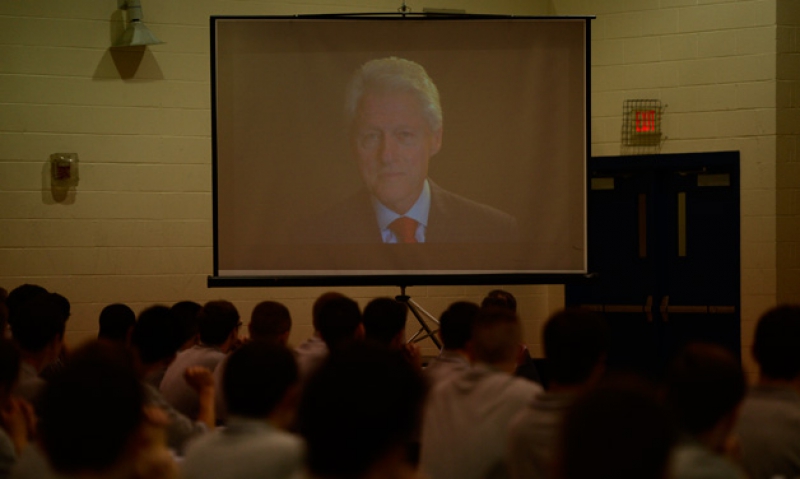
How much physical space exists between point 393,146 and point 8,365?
3.67 metres

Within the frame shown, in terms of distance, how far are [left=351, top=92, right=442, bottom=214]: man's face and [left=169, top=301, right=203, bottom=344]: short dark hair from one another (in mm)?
1716

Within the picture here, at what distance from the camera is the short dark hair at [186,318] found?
376cm

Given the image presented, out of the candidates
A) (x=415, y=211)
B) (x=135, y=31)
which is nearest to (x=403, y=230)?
(x=415, y=211)

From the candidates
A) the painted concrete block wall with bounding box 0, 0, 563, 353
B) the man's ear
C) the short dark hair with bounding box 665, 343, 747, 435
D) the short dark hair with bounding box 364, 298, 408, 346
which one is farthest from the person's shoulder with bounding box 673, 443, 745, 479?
the painted concrete block wall with bounding box 0, 0, 563, 353

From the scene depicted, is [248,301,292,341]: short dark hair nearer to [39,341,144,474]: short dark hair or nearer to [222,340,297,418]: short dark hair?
[222,340,297,418]: short dark hair

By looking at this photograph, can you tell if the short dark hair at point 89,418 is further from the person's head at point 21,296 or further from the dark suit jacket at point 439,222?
the dark suit jacket at point 439,222

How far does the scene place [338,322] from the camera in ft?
12.6

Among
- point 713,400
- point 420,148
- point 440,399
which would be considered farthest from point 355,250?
point 713,400

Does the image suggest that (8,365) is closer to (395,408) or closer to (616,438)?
(395,408)

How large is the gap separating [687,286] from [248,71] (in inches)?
144

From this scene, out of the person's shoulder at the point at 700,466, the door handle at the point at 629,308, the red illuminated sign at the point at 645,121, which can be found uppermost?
the red illuminated sign at the point at 645,121

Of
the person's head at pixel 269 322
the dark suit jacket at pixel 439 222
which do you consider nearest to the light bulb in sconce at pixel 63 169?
the dark suit jacket at pixel 439 222

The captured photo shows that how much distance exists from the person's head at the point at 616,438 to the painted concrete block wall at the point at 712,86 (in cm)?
579

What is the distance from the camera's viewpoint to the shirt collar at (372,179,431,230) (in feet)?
19.7
